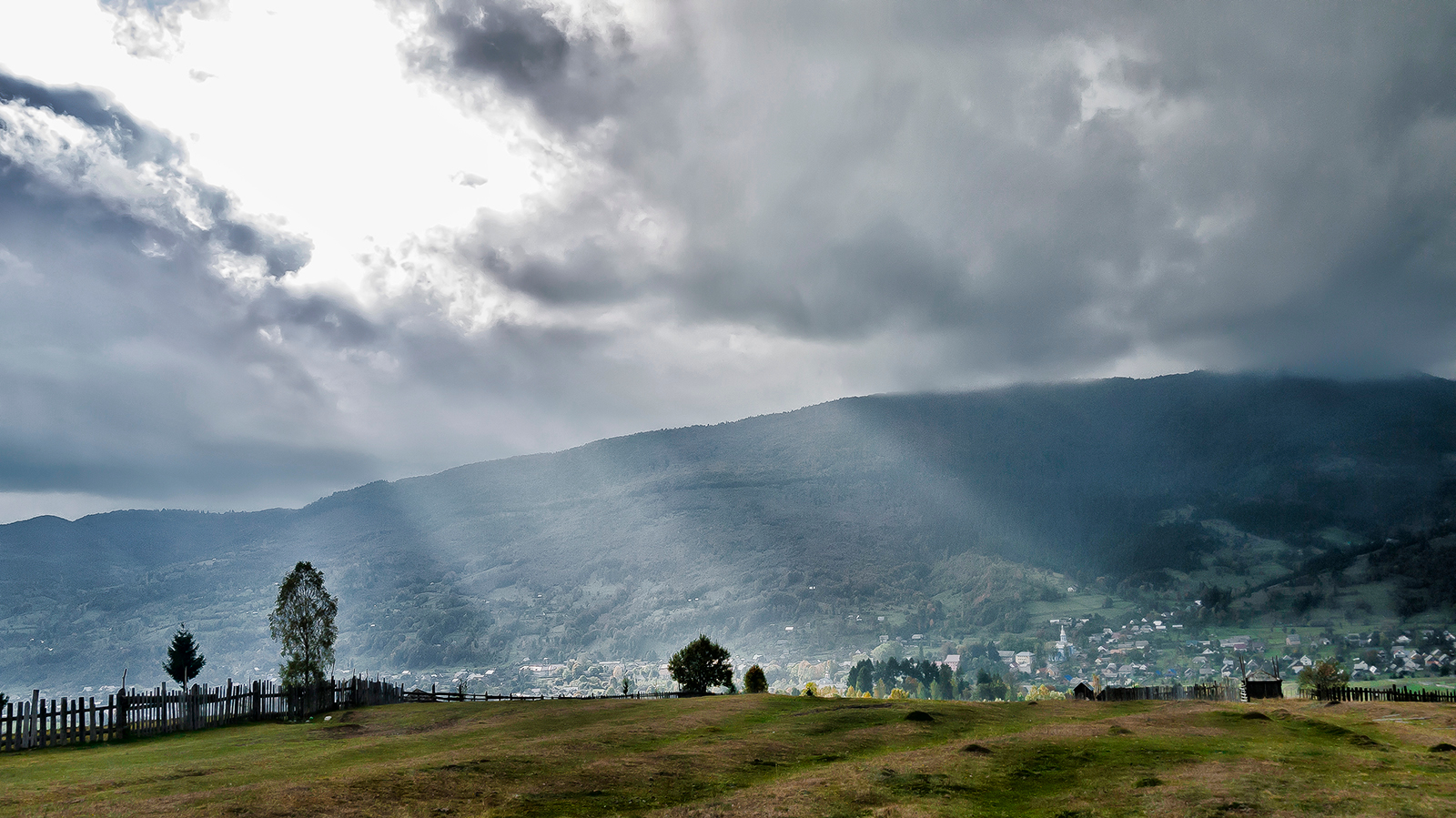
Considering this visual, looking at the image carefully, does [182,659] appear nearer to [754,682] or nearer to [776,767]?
[754,682]

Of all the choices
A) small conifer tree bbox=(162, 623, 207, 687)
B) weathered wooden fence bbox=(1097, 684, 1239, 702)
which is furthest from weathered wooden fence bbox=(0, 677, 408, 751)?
weathered wooden fence bbox=(1097, 684, 1239, 702)

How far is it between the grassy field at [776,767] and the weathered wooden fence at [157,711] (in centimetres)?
191

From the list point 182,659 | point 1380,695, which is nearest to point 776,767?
point 182,659

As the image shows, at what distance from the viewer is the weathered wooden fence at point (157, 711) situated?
39250mm

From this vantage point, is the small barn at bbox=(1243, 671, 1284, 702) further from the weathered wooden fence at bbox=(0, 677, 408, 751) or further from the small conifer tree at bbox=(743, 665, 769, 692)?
the weathered wooden fence at bbox=(0, 677, 408, 751)

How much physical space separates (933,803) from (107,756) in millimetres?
35252

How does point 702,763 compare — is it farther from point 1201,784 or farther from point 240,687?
point 240,687

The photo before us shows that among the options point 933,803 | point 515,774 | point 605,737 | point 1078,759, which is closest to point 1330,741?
point 1078,759

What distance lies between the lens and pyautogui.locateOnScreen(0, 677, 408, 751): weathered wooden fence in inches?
1545

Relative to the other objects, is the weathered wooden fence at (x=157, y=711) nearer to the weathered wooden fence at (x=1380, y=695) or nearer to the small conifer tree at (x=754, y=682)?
the small conifer tree at (x=754, y=682)

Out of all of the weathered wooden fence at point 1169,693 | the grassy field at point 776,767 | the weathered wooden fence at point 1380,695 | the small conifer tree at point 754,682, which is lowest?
the weathered wooden fence at point 1380,695

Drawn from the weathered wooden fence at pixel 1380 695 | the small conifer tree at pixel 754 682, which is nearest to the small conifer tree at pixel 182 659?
the small conifer tree at pixel 754 682

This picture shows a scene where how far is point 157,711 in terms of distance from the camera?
46250 mm

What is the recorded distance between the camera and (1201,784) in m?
26.8
